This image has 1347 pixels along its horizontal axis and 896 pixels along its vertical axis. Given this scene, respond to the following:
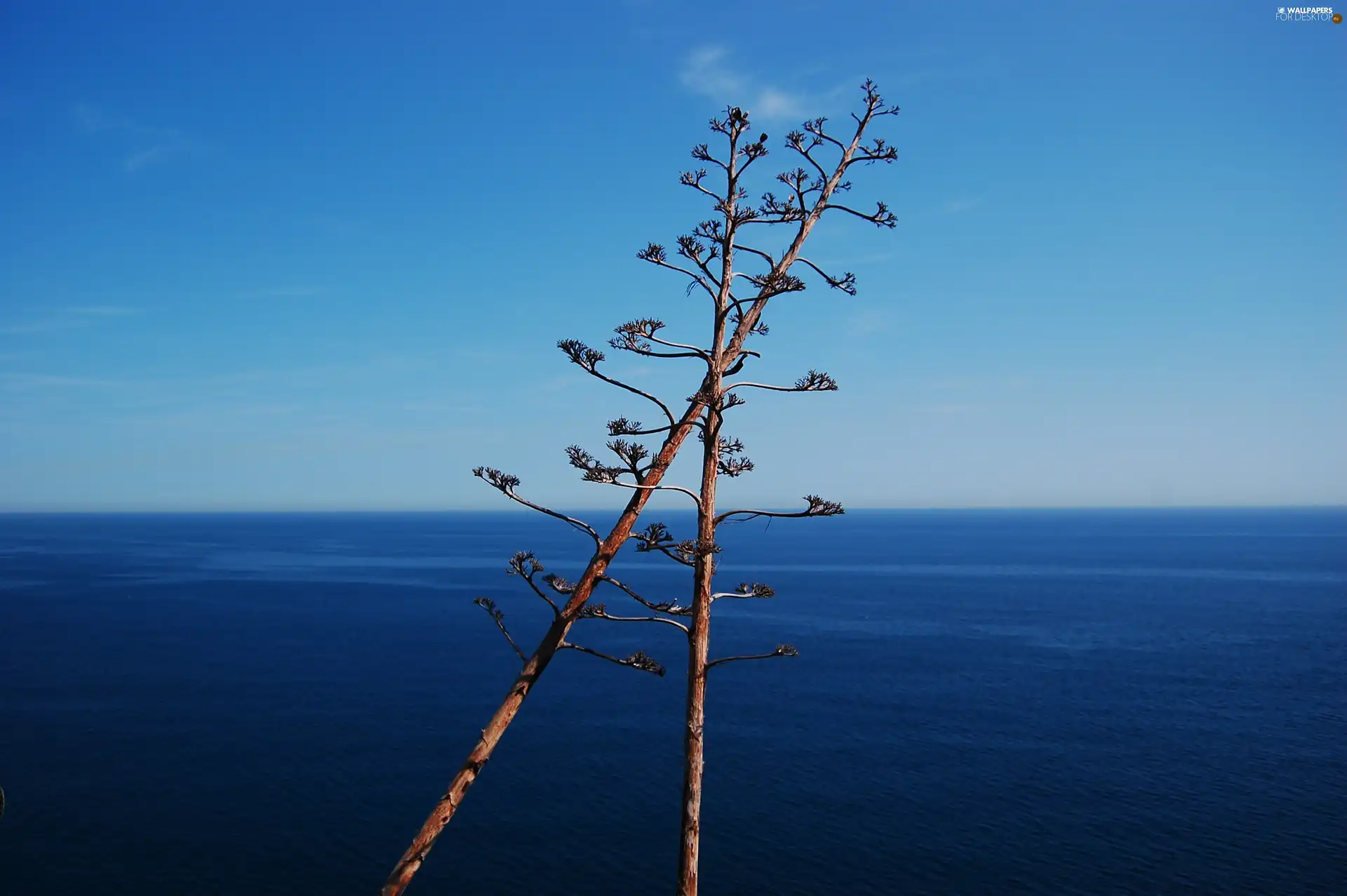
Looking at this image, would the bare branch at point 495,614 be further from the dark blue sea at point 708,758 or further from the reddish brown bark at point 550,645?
the dark blue sea at point 708,758

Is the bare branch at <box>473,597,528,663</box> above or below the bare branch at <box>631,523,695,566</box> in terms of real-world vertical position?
below

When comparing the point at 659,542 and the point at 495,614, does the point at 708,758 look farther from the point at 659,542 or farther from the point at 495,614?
the point at 659,542

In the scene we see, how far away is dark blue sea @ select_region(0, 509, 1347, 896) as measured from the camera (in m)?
44.2

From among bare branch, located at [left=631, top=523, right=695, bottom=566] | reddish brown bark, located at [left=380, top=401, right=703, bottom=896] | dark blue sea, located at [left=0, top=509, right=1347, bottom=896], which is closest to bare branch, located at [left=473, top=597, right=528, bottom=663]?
reddish brown bark, located at [left=380, top=401, right=703, bottom=896]

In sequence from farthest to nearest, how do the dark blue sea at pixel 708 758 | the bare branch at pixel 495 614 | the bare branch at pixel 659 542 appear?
the dark blue sea at pixel 708 758 → the bare branch at pixel 495 614 → the bare branch at pixel 659 542

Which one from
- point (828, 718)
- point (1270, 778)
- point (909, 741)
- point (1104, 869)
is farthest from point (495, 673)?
point (1270, 778)

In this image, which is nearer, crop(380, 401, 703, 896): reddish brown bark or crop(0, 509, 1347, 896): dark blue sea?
crop(380, 401, 703, 896): reddish brown bark

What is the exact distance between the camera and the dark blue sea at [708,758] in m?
44.2

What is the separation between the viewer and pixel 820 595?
477 ft

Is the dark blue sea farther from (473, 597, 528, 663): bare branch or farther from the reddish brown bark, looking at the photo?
the reddish brown bark

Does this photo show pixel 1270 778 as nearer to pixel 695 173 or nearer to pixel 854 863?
pixel 854 863

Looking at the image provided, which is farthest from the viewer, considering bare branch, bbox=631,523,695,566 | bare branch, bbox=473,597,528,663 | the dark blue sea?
the dark blue sea

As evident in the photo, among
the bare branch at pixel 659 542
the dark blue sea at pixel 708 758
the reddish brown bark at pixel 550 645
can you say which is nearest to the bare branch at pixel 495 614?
the reddish brown bark at pixel 550 645

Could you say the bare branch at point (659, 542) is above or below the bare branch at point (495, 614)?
above
